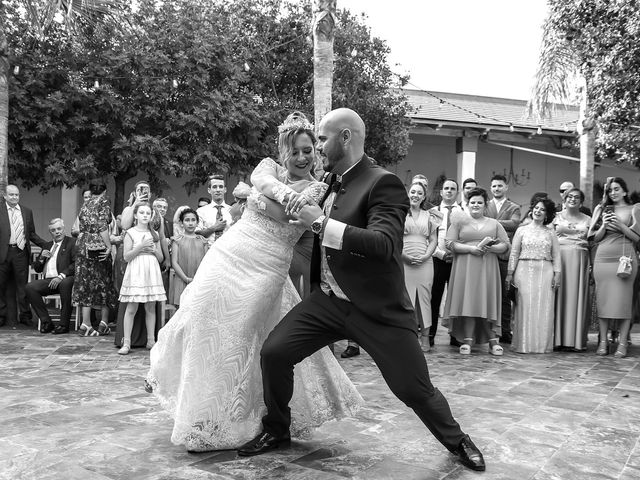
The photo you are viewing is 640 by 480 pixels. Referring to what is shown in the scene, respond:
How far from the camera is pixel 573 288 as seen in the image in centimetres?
→ 816

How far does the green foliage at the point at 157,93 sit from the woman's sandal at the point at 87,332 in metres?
5.31

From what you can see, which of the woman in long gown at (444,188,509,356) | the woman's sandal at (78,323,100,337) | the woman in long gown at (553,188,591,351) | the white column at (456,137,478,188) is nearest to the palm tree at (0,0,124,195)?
the woman's sandal at (78,323,100,337)

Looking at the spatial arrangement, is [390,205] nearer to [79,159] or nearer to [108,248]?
[108,248]

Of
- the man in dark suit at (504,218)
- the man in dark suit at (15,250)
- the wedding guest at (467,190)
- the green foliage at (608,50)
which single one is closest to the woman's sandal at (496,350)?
the man in dark suit at (504,218)

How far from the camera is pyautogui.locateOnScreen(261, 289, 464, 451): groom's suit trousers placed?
340cm

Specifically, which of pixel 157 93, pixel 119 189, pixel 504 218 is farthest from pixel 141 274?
pixel 119 189

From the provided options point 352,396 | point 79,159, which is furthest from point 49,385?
point 79,159

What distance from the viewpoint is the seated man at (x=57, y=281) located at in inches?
370

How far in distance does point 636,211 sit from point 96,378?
6.24 m

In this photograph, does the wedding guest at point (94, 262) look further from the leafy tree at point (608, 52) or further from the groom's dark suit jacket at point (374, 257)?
the leafy tree at point (608, 52)

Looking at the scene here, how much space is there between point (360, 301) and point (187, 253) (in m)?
5.21

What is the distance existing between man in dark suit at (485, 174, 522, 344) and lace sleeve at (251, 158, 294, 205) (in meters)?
5.14

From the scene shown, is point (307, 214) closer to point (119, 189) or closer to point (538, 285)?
point (538, 285)

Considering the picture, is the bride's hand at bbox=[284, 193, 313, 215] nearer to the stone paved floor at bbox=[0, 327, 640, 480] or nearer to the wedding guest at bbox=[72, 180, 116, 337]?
the stone paved floor at bbox=[0, 327, 640, 480]
